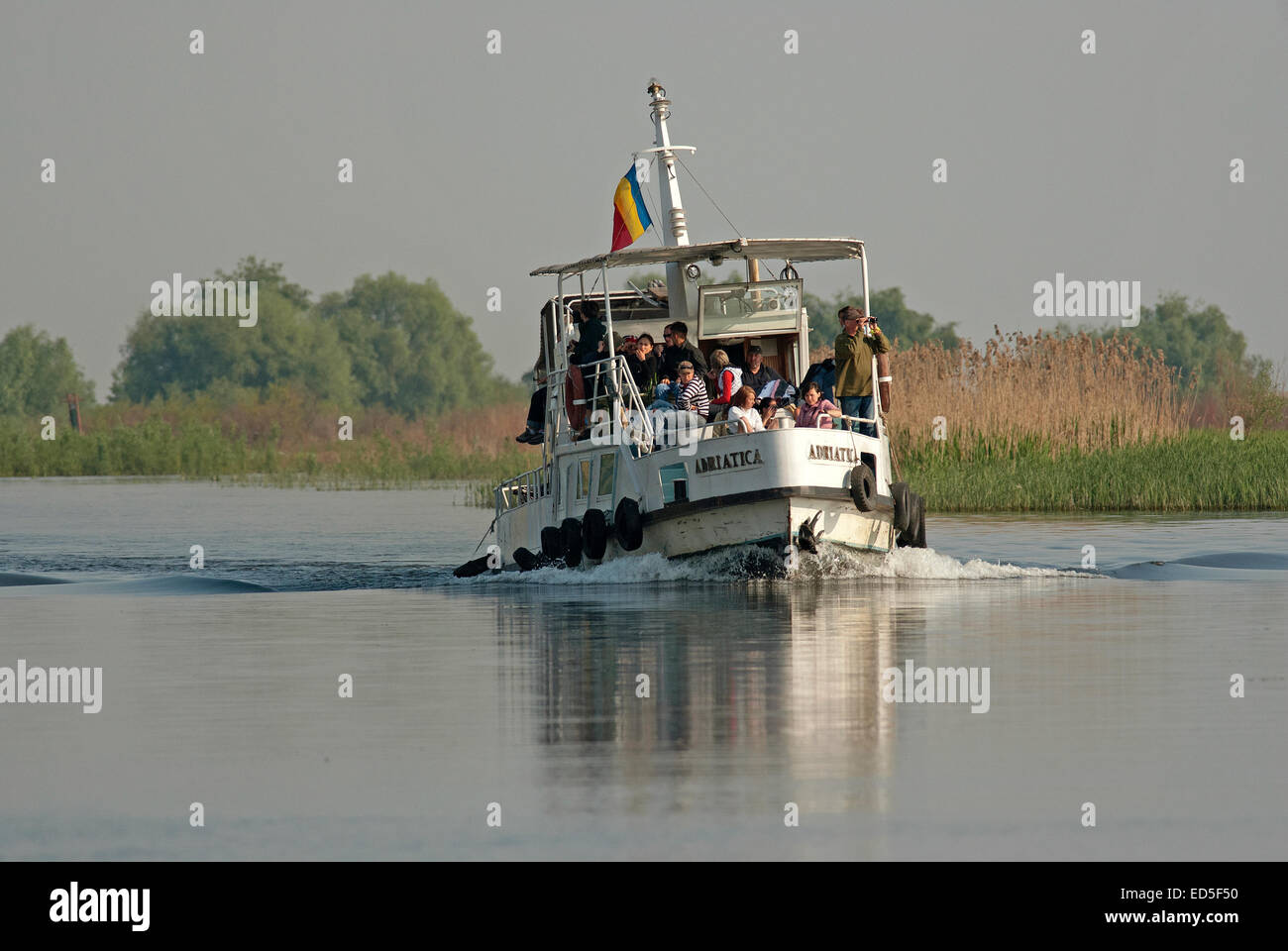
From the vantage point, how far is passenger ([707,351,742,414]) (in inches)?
886

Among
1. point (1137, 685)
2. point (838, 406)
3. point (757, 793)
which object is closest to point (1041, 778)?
point (757, 793)

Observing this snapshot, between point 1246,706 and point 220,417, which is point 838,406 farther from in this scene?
point 220,417

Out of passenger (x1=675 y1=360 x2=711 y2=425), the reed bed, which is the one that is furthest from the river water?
the reed bed

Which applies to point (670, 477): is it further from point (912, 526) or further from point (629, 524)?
point (912, 526)

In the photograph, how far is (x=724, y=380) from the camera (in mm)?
22625

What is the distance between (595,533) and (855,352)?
3.35m

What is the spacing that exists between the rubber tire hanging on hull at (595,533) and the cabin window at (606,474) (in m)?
0.38

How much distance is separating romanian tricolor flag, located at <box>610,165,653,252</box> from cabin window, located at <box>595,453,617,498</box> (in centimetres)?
374

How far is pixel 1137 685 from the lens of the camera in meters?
13.2

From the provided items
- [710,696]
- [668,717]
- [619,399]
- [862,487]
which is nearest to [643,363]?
[619,399]

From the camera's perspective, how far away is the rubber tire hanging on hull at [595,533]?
22734 millimetres

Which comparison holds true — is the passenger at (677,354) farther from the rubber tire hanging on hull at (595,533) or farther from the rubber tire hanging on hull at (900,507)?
the rubber tire hanging on hull at (900,507)
